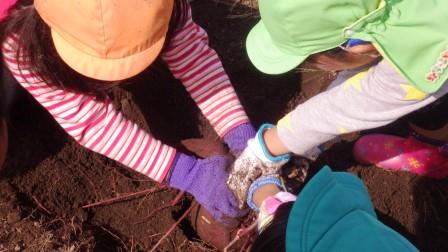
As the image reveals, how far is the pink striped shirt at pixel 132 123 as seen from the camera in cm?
150

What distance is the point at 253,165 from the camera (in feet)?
4.96

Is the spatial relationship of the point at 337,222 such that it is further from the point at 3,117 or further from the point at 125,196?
the point at 3,117

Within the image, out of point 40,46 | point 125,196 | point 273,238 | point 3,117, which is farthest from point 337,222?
point 3,117

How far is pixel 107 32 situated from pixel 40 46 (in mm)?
259

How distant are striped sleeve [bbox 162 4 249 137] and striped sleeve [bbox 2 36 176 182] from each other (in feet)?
0.70

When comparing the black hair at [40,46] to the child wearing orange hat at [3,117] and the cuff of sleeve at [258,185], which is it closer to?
the child wearing orange hat at [3,117]

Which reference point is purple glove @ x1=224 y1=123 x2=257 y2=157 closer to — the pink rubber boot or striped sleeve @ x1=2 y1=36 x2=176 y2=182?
striped sleeve @ x1=2 y1=36 x2=176 y2=182

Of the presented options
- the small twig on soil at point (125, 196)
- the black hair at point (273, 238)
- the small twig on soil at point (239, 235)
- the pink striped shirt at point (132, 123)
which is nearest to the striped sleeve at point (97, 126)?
the pink striped shirt at point (132, 123)

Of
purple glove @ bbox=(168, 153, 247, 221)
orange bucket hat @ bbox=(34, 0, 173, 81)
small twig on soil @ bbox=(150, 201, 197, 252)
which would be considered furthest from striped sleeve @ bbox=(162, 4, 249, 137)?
orange bucket hat @ bbox=(34, 0, 173, 81)

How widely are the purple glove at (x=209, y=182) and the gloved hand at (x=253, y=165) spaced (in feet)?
0.12

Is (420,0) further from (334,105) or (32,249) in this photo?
(32,249)

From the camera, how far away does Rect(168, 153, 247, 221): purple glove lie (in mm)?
1565

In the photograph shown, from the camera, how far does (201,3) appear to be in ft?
→ 7.00

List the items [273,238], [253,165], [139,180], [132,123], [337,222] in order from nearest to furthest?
[337,222] → [273,238] → [253,165] → [132,123] → [139,180]
